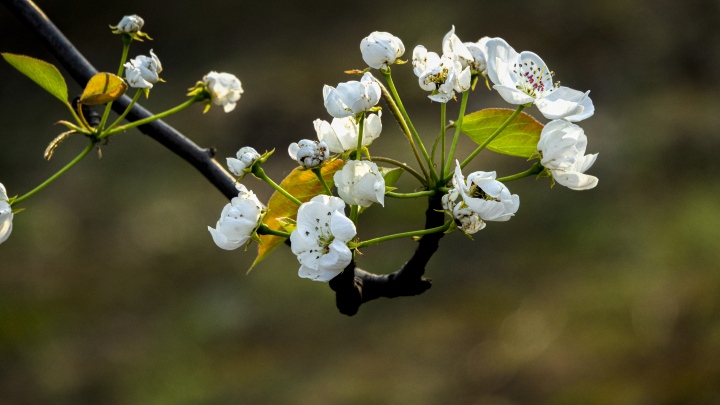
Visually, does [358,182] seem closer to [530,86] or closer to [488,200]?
[488,200]

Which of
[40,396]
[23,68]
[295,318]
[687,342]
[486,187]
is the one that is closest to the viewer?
[486,187]

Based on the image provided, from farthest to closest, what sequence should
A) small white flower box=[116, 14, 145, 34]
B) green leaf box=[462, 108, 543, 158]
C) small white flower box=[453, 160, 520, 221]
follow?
small white flower box=[116, 14, 145, 34]
green leaf box=[462, 108, 543, 158]
small white flower box=[453, 160, 520, 221]

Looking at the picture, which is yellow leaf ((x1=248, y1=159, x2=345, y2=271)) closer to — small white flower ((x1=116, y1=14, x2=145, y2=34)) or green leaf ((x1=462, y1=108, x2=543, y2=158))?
green leaf ((x1=462, y1=108, x2=543, y2=158))

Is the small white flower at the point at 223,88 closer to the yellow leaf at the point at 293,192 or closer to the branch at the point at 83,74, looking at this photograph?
the branch at the point at 83,74

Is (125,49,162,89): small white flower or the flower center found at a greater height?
(125,49,162,89): small white flower

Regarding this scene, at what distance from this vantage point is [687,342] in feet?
6.91

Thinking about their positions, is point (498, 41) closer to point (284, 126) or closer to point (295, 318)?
point (295, 318)

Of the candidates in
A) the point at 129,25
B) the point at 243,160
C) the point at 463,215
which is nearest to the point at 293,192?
the point at 243,160

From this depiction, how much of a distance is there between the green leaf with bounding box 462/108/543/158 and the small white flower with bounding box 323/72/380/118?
0.12 m

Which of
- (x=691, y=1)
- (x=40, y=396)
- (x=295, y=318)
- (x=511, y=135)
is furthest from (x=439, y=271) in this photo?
(x=691, y=1)

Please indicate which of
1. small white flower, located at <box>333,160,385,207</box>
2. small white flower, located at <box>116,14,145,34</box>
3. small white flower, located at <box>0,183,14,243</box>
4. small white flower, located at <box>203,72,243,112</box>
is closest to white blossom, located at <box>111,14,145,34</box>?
small white flower, located at <box>116,14,145,34</box>

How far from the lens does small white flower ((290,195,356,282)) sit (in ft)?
1.45

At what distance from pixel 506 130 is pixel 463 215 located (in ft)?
0.44

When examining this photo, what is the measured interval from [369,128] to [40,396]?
232cm
